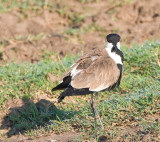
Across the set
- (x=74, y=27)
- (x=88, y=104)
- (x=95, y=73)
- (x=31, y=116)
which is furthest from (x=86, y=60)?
(x=74, y=27)

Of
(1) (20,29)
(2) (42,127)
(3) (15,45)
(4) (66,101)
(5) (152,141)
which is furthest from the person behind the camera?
(1) (20,29)

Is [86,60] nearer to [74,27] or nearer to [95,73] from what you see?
[95,73]

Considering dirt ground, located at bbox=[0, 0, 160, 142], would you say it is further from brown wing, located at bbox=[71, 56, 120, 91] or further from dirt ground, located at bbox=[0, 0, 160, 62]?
brown wing, located at bbox=[71, 56, 120, 91]

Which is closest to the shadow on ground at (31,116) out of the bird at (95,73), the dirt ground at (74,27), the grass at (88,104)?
the grass at (88,104)

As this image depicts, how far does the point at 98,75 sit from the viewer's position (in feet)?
13.9

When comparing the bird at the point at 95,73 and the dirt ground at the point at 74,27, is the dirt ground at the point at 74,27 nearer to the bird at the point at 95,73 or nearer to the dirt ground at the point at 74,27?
the dirt ground at the point at 74,27

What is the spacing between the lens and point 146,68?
557cm

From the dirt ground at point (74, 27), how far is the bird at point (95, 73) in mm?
2484

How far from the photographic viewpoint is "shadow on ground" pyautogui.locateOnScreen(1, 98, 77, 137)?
195 inches

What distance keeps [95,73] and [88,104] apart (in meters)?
1.00

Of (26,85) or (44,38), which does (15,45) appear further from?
(26,85)

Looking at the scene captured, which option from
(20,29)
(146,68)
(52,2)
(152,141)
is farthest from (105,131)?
(52,2)

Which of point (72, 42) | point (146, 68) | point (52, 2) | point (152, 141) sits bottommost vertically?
point (152, 141)

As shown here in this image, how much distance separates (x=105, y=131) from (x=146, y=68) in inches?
71.7
